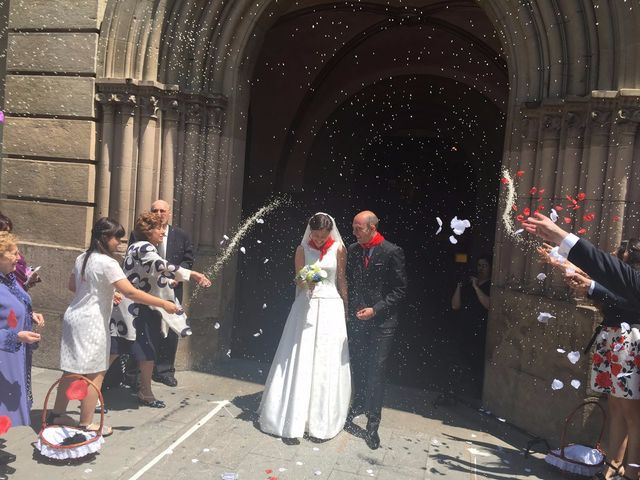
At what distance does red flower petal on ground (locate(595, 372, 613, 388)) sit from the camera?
4.24 metres

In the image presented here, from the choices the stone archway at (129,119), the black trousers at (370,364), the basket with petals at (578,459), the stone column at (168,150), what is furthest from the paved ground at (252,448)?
the stone column at (168,150)

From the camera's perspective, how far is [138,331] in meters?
5.29

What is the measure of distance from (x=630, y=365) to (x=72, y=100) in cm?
603

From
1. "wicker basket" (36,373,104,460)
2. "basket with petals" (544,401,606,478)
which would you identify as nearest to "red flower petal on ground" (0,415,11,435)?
"wicker basket" (36,373,104,460)

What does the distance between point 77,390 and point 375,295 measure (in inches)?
96.9

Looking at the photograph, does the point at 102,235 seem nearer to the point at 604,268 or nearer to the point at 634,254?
the point at 604,268

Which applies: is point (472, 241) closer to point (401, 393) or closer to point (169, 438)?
point (401, 393)

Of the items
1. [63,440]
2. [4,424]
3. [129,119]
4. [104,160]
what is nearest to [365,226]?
[63,440]

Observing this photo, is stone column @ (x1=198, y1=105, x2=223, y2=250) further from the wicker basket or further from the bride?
the wicker basket

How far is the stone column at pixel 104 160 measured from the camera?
6520 mm

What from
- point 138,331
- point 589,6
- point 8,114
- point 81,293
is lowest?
point 138,331

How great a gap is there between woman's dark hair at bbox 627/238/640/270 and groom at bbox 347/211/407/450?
172cm

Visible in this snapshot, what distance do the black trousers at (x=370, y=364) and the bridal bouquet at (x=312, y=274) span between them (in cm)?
69

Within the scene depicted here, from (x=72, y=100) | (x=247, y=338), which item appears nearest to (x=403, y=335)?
(x=247, y=338)
